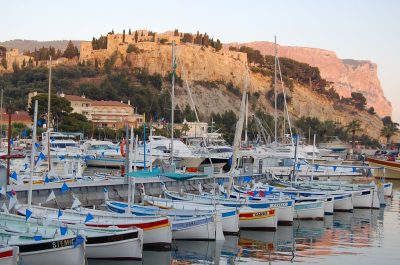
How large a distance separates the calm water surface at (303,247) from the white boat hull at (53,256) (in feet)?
8.82

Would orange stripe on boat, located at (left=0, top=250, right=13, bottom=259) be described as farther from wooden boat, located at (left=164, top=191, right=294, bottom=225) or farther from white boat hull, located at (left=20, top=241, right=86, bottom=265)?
wooden boat, located at (left=164, top=191, right=294, bottom=225)

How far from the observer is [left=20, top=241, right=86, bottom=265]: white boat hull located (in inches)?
783

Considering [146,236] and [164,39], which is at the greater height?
[164,39]

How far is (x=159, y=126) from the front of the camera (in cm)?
11612

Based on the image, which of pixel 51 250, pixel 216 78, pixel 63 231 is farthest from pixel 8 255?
pixel 216 78

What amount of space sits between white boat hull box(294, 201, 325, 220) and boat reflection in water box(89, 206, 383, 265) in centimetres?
40

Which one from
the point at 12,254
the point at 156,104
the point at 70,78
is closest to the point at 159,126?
the point at 156,104

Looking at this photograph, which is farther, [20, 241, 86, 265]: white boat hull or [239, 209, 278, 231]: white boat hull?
[239, 209, 278, 231]: white boat hull

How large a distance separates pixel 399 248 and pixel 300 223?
6.72 meters

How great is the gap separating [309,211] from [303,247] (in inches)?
286

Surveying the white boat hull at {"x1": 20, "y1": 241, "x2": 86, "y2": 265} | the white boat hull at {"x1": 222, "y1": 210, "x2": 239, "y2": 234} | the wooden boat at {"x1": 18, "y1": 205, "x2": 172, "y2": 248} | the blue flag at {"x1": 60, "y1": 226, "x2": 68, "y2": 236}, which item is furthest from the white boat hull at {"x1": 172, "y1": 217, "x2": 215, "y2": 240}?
the white boat hull at {"x1": 20, "y1": 241, "x2": 86, "y2": 265}

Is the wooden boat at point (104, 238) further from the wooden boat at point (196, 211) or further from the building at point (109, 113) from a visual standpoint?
the building at point (109, 113)

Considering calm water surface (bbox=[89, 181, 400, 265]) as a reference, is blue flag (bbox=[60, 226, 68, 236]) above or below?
above

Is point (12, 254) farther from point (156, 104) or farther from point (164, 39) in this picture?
point (164, 39)
